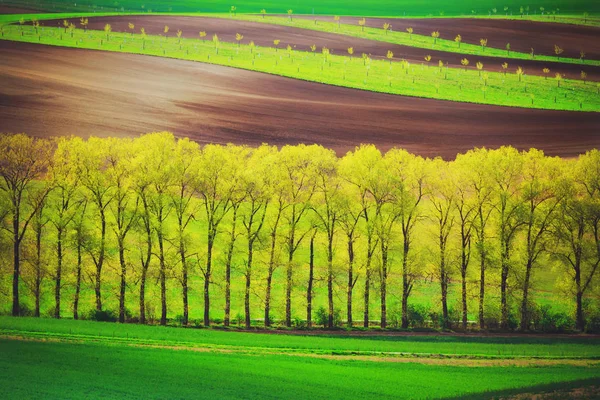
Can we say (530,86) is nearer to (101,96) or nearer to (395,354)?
(395,354)

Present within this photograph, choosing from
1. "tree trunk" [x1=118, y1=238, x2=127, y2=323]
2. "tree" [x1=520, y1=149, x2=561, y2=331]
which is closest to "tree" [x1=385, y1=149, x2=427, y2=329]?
"tree" [x1=520, y1=149, x2=561, y2=331]

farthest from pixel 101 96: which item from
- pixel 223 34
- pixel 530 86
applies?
pixel 530 86

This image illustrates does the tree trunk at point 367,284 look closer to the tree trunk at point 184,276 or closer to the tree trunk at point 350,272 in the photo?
the tree trunk at point 350,272

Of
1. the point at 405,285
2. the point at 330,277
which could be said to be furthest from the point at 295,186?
the point at 405,285

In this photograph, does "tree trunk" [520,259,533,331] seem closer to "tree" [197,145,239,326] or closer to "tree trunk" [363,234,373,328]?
"tree trunk" [363,234,373,328]

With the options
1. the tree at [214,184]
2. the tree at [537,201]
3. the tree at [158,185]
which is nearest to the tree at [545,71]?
the tree at [537,201]
